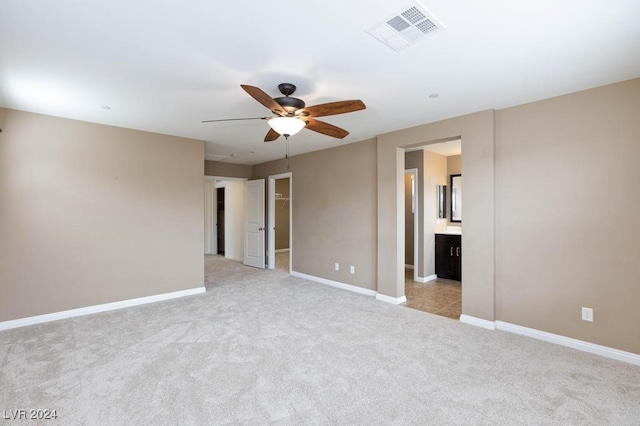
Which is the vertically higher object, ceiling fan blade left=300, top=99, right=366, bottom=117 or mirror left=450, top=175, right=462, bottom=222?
ceiling fan blade left=300, top=99, right=366, bottom=117

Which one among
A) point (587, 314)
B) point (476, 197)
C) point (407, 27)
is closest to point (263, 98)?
point (407, 27)

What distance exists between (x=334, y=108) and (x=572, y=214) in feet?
8.44

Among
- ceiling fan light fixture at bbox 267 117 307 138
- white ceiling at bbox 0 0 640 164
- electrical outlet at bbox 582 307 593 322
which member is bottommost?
electrical outlet at bbox 582 307 593 322

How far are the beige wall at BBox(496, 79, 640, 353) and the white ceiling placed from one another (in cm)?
29

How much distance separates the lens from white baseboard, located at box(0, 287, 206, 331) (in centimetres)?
352

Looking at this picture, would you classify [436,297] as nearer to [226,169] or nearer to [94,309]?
[94,309]

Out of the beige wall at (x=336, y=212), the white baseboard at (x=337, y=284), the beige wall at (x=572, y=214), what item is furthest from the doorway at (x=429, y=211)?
the beige wall at (x=572, y=214)

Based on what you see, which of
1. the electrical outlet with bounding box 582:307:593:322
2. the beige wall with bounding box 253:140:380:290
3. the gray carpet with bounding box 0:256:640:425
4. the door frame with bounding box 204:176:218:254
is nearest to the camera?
the gray carpet with bounding box 0:256:640:425

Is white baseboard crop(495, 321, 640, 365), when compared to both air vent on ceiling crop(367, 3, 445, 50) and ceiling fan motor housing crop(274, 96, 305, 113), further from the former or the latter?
ceiling fan motor housing crop(274, 96, 305, 113)

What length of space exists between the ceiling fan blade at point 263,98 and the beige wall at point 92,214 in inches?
111

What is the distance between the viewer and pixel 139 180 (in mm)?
4398

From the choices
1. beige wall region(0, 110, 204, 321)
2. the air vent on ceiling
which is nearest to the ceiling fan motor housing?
the air vent on ceiling

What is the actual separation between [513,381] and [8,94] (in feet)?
17.6

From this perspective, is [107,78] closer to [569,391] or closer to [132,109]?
[132,109]
